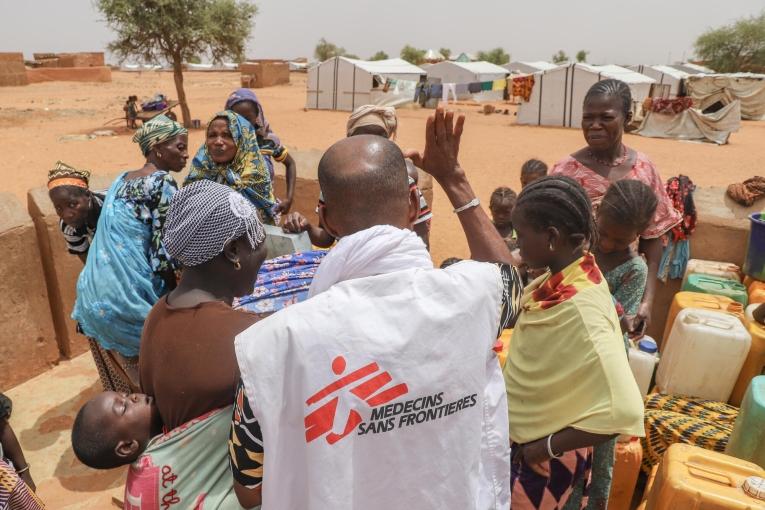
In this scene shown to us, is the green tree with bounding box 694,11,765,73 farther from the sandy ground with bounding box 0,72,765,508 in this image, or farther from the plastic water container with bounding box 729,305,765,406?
the plastic water container with bounding box 729,305,765,406

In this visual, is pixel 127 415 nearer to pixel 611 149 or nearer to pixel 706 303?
pixel 611 149

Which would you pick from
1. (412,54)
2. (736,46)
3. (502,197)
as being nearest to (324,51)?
(412,54)

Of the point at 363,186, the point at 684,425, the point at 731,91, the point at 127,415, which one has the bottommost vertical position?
the point at 684,425

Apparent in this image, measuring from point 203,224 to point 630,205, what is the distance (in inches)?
69.0

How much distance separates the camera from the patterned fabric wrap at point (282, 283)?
2389mm

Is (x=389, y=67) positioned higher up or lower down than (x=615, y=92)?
higher up

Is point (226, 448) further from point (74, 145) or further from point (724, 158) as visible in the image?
point (724, 158)

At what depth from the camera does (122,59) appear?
62.5 feet

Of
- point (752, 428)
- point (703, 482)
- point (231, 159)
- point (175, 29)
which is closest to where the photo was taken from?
point (703, 482)

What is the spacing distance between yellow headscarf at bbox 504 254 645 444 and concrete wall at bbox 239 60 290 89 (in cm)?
3532

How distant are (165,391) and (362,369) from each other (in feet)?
2.07

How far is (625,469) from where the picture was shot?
2.44 m

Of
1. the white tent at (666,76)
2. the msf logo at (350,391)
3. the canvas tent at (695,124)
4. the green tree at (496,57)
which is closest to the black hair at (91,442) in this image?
the msf logo at (350,391)

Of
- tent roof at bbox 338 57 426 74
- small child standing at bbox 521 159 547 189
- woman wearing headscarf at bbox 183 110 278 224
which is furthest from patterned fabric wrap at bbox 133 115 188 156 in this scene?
tent roof at bbox 338 57 426 74
